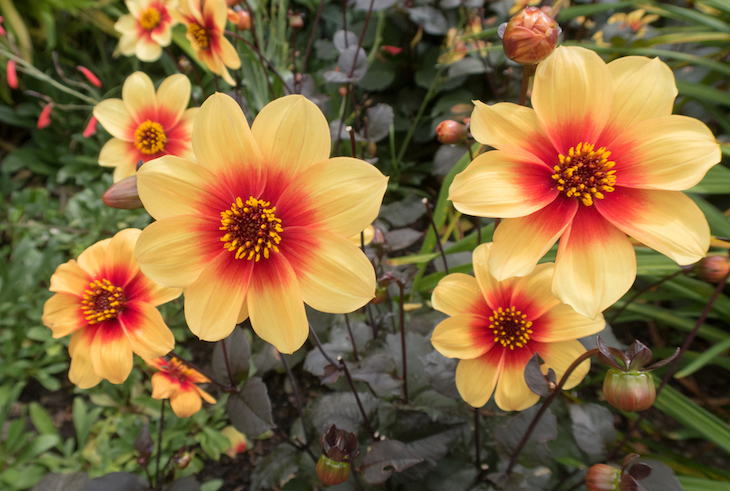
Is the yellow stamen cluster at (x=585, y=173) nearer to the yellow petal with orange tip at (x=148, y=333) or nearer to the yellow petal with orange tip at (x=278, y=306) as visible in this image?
the yellow petal with orange tip at (x=278, y=306)

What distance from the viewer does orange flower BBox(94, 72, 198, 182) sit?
3.54 feet

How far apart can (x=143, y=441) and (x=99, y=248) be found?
43 centimetres

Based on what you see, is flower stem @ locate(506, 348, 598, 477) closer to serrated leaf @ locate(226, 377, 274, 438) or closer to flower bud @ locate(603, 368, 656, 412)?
flower bud @ locate(603, 368, 656, 412)

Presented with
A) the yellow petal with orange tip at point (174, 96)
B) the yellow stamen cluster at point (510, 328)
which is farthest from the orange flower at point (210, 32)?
the yellow stamen cluster at point (510, 328)

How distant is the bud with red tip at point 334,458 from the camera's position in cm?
68

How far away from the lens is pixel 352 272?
588mm

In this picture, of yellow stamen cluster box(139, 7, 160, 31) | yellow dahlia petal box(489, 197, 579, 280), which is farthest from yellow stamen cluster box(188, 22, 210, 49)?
yellow dahlia petal box(489, 197, 579, 280)

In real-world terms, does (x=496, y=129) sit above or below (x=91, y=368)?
above

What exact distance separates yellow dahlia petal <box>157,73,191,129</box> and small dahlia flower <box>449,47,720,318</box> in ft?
2.62

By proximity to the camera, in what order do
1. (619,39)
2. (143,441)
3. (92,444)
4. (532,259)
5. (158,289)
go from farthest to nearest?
(619,39)
(92,444)
(143,441)
(158,289)
(532,259)

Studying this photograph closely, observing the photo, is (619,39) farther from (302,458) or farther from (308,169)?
(302,458)

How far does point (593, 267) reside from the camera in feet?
1.91

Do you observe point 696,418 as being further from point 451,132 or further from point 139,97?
point 139,97

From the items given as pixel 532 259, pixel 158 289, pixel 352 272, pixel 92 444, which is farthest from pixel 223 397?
pixel 532 259
